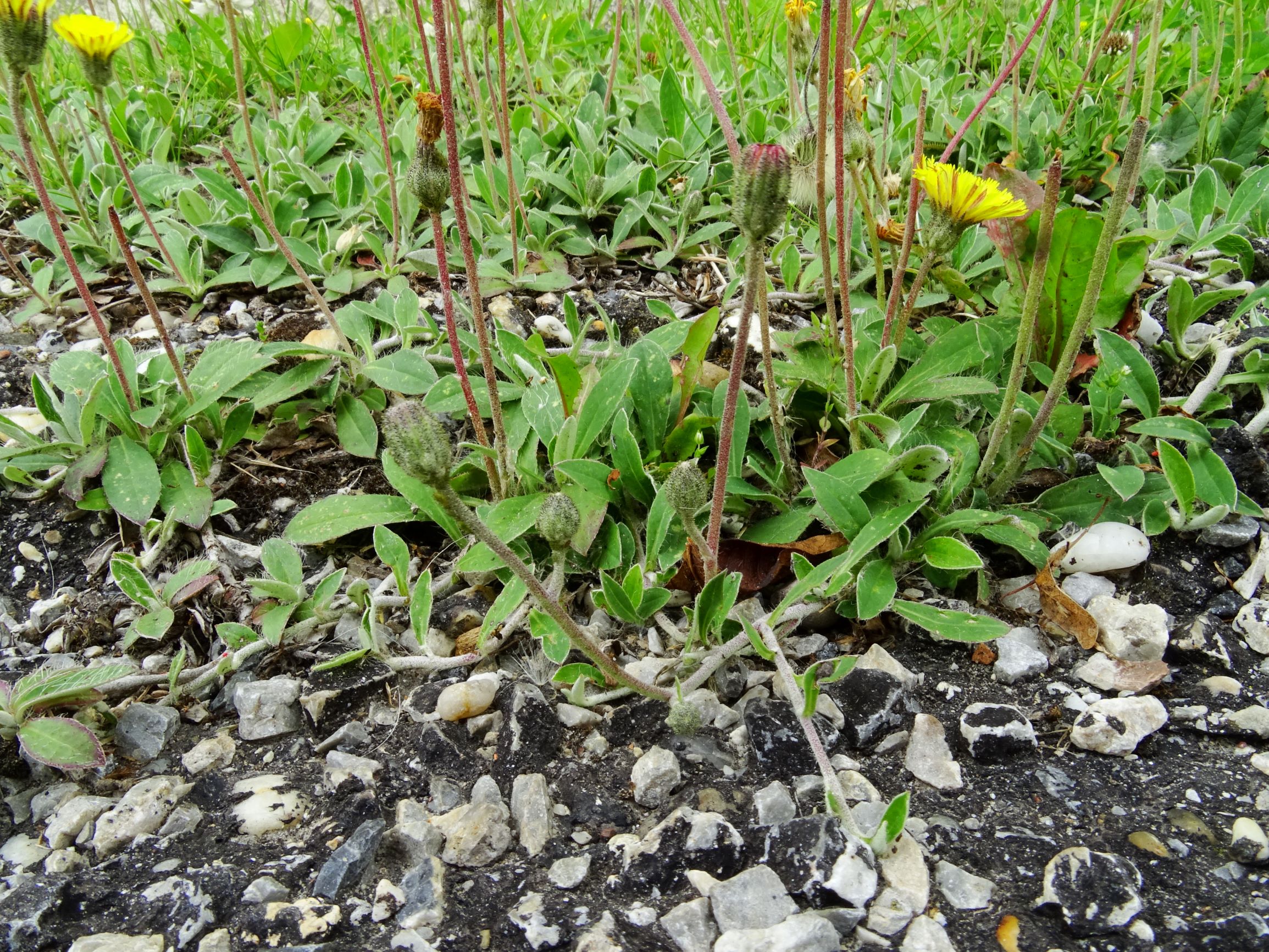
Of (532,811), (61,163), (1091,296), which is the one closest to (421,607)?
(532,811)

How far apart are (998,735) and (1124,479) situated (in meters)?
→ 0.65

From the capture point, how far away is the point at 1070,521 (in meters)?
1.92

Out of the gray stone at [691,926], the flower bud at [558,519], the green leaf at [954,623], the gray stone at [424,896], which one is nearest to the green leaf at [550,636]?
the flower bud at [558,519]

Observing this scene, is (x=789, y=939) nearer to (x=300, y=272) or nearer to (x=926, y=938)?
(x=926, y=938)

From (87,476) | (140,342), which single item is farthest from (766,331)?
(140,342)

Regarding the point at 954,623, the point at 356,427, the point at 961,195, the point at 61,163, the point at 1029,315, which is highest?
Result: the point at 61,163

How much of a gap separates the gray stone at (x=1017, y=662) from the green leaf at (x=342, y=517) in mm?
1224

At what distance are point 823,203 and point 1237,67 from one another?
2.02m

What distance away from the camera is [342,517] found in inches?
79.5

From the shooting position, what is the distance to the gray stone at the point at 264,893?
131cm

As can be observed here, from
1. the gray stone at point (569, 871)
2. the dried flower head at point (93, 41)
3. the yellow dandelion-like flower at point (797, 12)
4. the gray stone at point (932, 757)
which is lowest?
the gray stone at point (932, 757)

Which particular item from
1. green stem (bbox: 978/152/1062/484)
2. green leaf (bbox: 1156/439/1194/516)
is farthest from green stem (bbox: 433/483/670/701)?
green leaf (bbox: 1156/439/1194/516)

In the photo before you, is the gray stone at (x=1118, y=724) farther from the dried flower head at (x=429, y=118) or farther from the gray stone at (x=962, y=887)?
the dried flower head at (x=429, y=118)

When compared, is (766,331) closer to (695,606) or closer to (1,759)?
(695,606)
